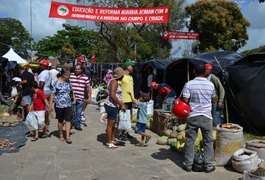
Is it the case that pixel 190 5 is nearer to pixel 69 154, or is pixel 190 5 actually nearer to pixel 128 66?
pixel 128 66

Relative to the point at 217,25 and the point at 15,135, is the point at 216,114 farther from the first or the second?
the point at 217,25

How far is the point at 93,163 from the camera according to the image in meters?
6.21

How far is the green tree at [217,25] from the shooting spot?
3328 cm

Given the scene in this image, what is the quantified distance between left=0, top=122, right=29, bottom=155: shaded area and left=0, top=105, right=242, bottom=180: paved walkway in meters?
0.19

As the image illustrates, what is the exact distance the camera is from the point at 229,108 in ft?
31.3

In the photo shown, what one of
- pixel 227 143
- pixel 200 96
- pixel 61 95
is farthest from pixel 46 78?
pixel 227 143

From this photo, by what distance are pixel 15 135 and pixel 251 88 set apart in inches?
247

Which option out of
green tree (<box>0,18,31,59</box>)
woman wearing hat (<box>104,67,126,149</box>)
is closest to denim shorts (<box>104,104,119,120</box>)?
woman wearing hat (<box>104,67,126,149</box>)

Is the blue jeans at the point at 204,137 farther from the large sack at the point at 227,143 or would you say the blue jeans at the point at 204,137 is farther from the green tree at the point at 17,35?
the green tree at the point at 17,35

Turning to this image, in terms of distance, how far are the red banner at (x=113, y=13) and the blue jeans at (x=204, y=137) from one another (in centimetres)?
1316

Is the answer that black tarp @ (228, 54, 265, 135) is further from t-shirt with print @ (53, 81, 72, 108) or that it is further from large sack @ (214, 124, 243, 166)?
t-shirt with print @ (53, 81, 72, 108)

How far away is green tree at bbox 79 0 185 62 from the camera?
29.8m

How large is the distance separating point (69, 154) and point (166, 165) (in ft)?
6.77

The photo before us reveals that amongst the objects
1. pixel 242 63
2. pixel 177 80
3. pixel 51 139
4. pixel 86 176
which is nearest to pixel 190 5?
pixel 177 80
